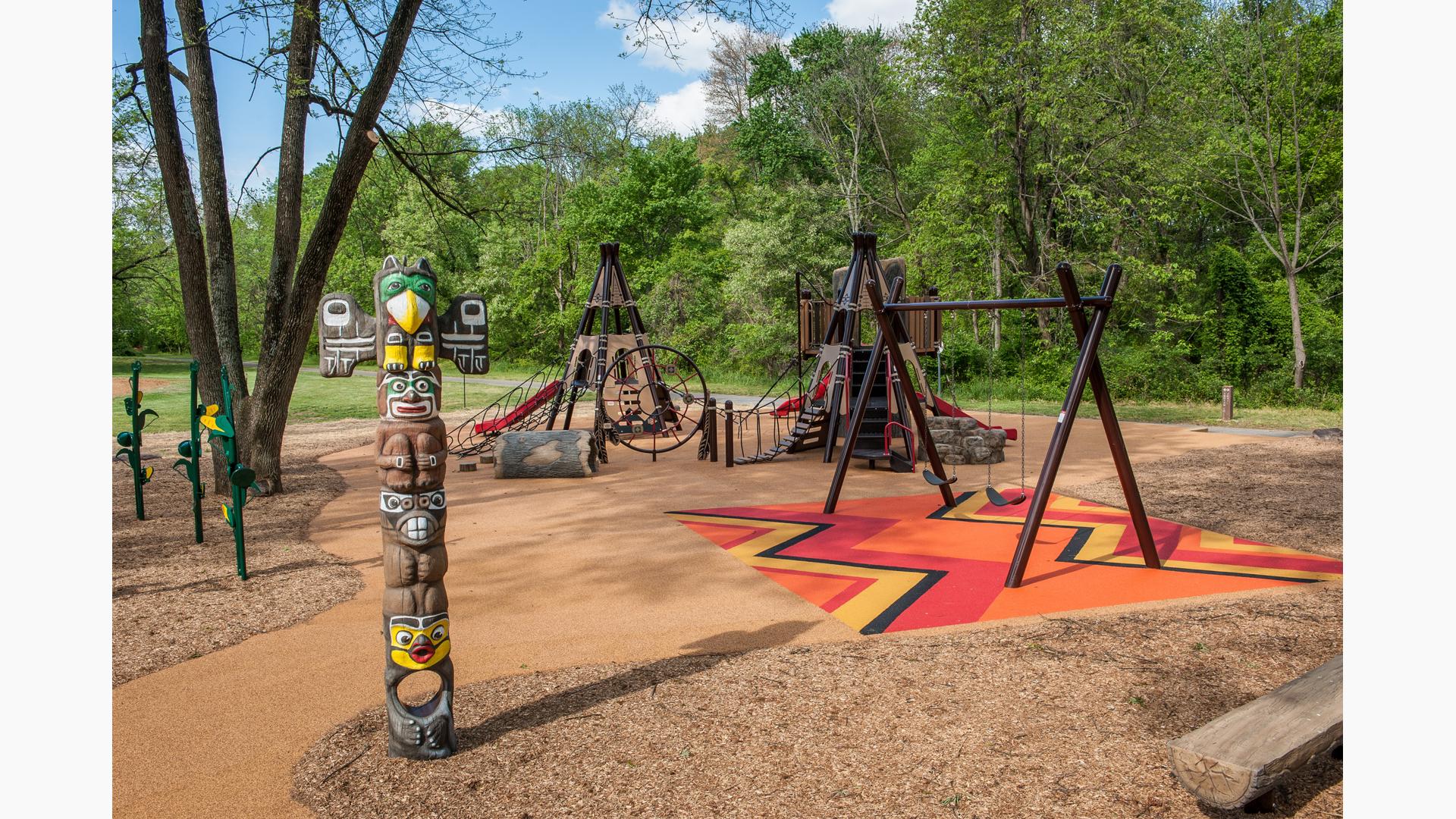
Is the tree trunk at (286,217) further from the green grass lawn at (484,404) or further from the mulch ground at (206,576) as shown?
the green grass lawn at (484,404)

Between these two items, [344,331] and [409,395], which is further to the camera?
[344,331]

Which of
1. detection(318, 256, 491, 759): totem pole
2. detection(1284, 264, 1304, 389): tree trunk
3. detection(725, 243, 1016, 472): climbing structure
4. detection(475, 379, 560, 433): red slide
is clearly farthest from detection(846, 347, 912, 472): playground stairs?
detection(1284, 264, 1304, 389): tree trunk

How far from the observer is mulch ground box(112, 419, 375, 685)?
16.5ft

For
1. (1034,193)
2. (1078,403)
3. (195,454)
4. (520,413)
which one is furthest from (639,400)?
(1034,193)

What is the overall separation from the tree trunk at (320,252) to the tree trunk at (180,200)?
18.3 inches

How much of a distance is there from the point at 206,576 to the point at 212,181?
4.97 m

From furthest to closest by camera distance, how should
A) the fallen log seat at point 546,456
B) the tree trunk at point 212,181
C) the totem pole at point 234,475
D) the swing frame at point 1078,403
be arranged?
the fallen log seat at point 546,456 < the tree trunk at point 212,181 < the totem pole at point 234,475 < the swing frame at point 1078,403

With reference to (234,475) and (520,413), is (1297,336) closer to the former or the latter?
(520,413)

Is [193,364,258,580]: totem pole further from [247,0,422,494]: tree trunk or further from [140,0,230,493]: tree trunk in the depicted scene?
[140,0,230,493]: tree trunk

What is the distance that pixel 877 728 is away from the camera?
3719 mm

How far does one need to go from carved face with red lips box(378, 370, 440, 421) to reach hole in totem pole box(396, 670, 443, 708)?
60.2 inches

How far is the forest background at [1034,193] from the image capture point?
69.0ft

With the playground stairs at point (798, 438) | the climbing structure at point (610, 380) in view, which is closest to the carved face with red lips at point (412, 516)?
the playground stairs at point (798, 438)

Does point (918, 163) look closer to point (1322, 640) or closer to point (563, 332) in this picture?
point (563, 332)
